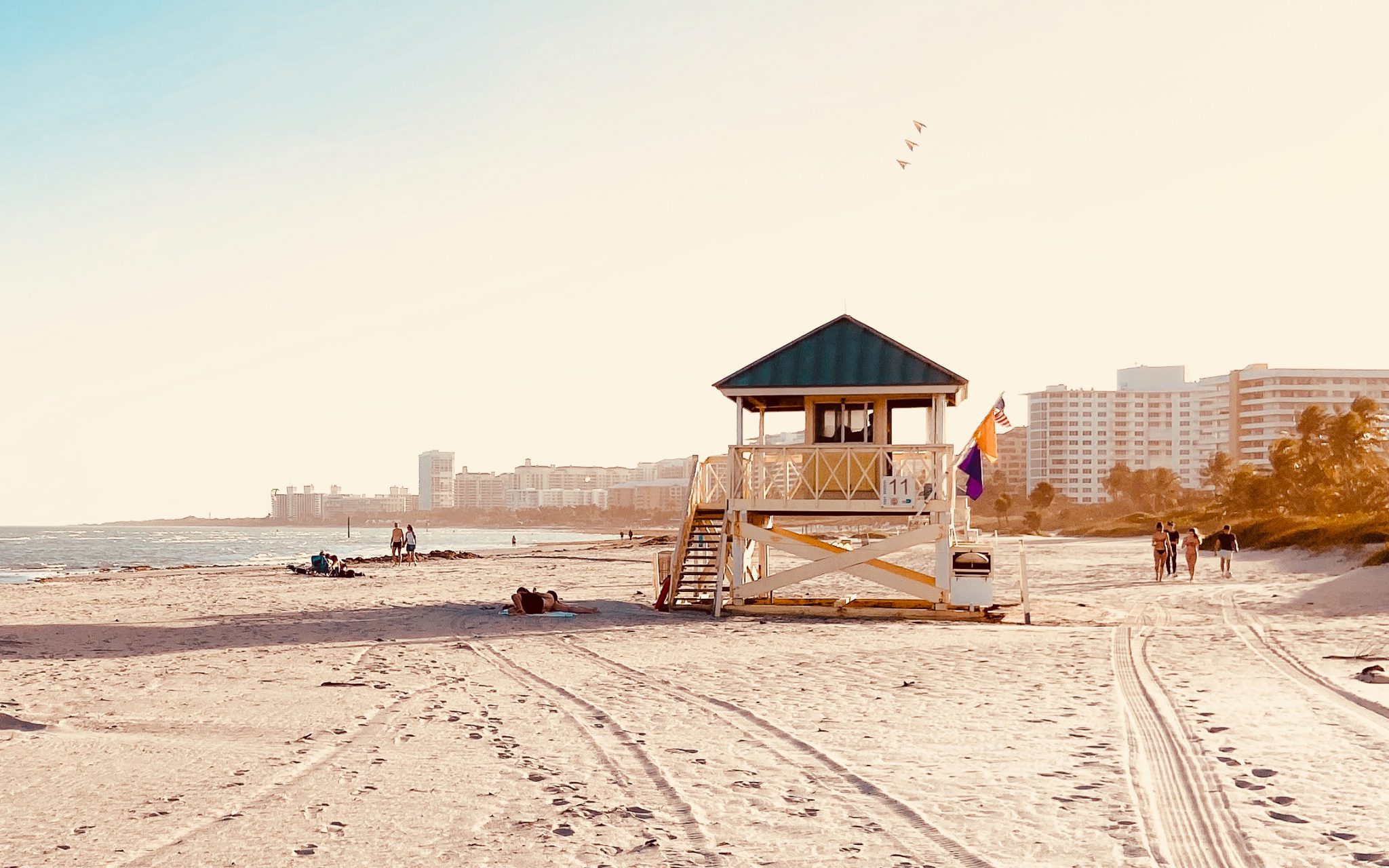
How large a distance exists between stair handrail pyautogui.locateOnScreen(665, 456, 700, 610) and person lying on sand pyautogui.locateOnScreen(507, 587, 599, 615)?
5.24 ft

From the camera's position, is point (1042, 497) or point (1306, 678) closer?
point (1306, 678)

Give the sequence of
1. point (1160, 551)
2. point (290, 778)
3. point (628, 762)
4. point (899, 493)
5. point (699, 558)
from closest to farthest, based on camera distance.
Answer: point (290, 778) → point (628, 762) → point (899, 493) → point (699, 558) → point (1160, 551)

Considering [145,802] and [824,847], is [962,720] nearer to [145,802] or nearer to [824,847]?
[824,847]

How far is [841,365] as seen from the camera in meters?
19.9

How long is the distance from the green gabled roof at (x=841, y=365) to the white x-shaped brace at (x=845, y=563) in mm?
2753

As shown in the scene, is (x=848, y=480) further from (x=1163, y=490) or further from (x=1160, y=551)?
(x=1163, y=490)

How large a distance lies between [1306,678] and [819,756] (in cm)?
687

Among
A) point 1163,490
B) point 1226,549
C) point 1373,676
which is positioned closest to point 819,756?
point 1373,676

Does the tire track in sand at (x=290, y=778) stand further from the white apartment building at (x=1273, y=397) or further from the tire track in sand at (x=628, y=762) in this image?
the white apartment building at (x=1273, y=397)

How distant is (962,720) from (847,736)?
131 cm

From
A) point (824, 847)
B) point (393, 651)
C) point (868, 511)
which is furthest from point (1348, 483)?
point (824, 847)

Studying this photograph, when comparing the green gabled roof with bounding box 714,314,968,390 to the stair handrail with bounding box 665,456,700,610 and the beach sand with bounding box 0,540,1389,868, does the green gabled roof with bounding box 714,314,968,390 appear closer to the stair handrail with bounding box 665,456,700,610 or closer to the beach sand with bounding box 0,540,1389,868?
the stair handrail with bounding box 665,456,700,610

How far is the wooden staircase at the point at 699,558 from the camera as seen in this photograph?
68.6 feet

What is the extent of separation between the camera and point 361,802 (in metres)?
→ 6.86
